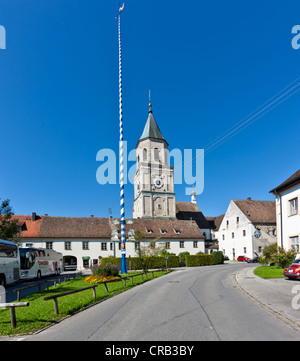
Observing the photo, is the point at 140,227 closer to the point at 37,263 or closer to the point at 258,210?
the point at 258,210

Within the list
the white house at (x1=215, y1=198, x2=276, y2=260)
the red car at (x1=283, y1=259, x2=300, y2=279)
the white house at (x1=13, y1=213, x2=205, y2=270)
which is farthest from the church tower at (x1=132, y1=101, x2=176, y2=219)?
the red car at (x1=283, y1=259, x2=300, y2=279)

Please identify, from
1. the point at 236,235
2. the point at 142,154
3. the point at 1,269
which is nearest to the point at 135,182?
the point at 142,154

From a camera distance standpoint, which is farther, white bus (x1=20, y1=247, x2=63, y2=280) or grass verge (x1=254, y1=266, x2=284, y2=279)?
white bus (x1=20, y1=247, x2=63, y2=280)

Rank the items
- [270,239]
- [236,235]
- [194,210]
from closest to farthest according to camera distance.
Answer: [270,239] < [236,235] < [194,210]

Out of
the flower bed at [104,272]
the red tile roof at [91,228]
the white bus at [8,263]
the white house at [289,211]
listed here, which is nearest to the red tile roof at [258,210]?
the red tile roof at [91,228]

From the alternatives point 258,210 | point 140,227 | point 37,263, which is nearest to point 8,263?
point 37,263

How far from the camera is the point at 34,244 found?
158 feet

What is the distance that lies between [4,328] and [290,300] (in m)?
10.1

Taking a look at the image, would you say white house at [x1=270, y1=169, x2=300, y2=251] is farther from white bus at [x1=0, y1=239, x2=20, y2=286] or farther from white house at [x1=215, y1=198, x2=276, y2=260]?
white house at [x1=215, y1=198, x2=276, y2=260]

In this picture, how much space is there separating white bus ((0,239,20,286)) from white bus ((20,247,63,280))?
2.89 m

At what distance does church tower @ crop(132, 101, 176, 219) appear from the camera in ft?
237

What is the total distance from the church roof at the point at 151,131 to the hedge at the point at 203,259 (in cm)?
3700

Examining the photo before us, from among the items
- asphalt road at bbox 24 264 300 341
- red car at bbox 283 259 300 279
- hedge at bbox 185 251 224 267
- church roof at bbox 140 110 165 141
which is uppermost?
church roof at bbox 140 110 165 141

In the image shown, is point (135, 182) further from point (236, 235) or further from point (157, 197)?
point (236, 235)
